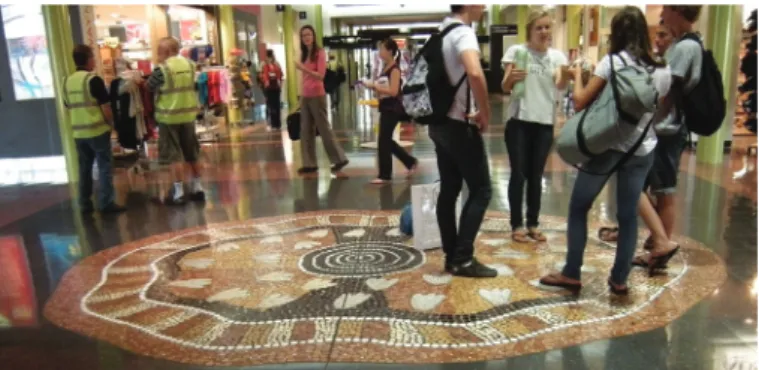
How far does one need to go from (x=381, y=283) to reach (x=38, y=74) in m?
6.54

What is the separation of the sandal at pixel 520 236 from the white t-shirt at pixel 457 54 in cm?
122

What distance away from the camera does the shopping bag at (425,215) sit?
3482 millimetres

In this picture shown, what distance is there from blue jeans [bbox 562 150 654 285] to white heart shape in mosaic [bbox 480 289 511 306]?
13.0 inches

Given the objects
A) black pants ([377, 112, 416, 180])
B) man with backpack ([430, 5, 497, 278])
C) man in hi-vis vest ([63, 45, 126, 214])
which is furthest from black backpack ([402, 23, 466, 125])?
man in hi-vis vest ([63, 45, 126, 214])

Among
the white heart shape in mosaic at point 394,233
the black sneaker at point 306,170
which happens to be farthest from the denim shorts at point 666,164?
the black sneaker at point 306,170

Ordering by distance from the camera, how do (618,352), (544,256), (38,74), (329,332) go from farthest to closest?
(38,74), (544,256), (329,332), (618,352)

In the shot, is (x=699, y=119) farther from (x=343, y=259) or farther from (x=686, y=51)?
(x=343, y=259)

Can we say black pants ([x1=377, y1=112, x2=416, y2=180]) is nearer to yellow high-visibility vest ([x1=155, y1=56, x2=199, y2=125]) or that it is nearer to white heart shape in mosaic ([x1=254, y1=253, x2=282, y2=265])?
yellow high-visibility vest ([x1=155, y1=56, x2=199, y2=125])

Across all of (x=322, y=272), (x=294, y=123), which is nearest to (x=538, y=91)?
(x=322, y=272)

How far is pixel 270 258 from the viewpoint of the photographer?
3.62 metres

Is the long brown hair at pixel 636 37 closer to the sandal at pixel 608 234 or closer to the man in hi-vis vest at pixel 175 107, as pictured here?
the sandal at pixel 608 234

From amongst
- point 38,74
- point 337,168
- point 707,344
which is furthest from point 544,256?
point 38,74

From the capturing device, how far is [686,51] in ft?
9.17

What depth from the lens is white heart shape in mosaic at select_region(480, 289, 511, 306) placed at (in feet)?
9.26
